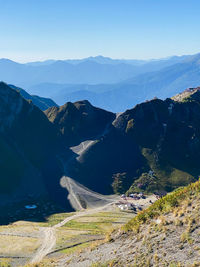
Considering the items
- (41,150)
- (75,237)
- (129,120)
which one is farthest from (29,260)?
(129,120)

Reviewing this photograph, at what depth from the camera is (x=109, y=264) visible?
2617cm

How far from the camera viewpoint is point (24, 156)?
577 ft

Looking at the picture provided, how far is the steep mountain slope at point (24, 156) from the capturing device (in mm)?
149125

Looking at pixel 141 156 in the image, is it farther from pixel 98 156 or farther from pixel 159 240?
pixel 159 240

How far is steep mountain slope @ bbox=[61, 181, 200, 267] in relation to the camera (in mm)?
23812

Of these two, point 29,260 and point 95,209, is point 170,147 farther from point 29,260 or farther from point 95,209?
point 29,260

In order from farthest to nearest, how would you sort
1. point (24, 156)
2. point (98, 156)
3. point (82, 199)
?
point (98, 156) → point (24, 156) → point (82, 199)

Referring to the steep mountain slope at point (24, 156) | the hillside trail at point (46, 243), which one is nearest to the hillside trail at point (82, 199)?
the steep mountain slope at point (24, 156)

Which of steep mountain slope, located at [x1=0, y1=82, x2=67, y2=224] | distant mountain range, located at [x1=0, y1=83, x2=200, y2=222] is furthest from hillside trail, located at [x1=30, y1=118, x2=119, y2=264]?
steep mountain slope, located at [x1=0, y1=82, x2=67, y2=224]

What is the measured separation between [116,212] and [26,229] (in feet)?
148

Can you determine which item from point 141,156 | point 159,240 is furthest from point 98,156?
point 159,240

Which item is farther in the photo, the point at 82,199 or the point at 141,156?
the point at 141,156

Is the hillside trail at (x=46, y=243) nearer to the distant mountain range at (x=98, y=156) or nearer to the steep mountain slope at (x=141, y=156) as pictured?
the distant mountain range at (x=98, y=156)

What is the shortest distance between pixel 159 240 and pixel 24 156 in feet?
521
